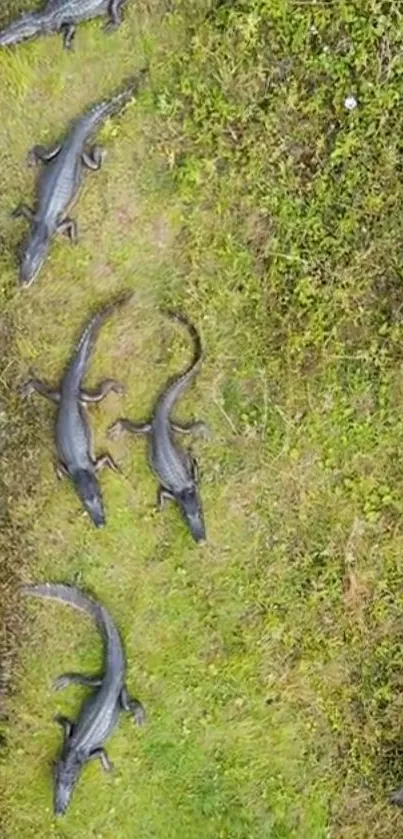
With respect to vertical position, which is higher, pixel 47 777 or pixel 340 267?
pixel 340 267

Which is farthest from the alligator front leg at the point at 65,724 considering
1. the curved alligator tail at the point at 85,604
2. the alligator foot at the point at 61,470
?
the alligator foot at the point at 61,470

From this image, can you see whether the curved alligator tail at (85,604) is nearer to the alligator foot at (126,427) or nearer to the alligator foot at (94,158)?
the alligator foot at (126,427)

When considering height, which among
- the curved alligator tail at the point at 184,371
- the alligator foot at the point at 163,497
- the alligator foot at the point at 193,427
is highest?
the curved alligator tail at the point at 184,371

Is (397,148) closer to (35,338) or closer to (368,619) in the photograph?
(35,338)

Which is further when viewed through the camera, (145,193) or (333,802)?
(333,802)

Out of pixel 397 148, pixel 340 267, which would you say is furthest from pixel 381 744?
pixel 397 148

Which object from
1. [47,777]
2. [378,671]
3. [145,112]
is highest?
[145,112]

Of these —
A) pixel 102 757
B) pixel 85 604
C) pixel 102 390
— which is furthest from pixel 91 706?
pixel 102 390
